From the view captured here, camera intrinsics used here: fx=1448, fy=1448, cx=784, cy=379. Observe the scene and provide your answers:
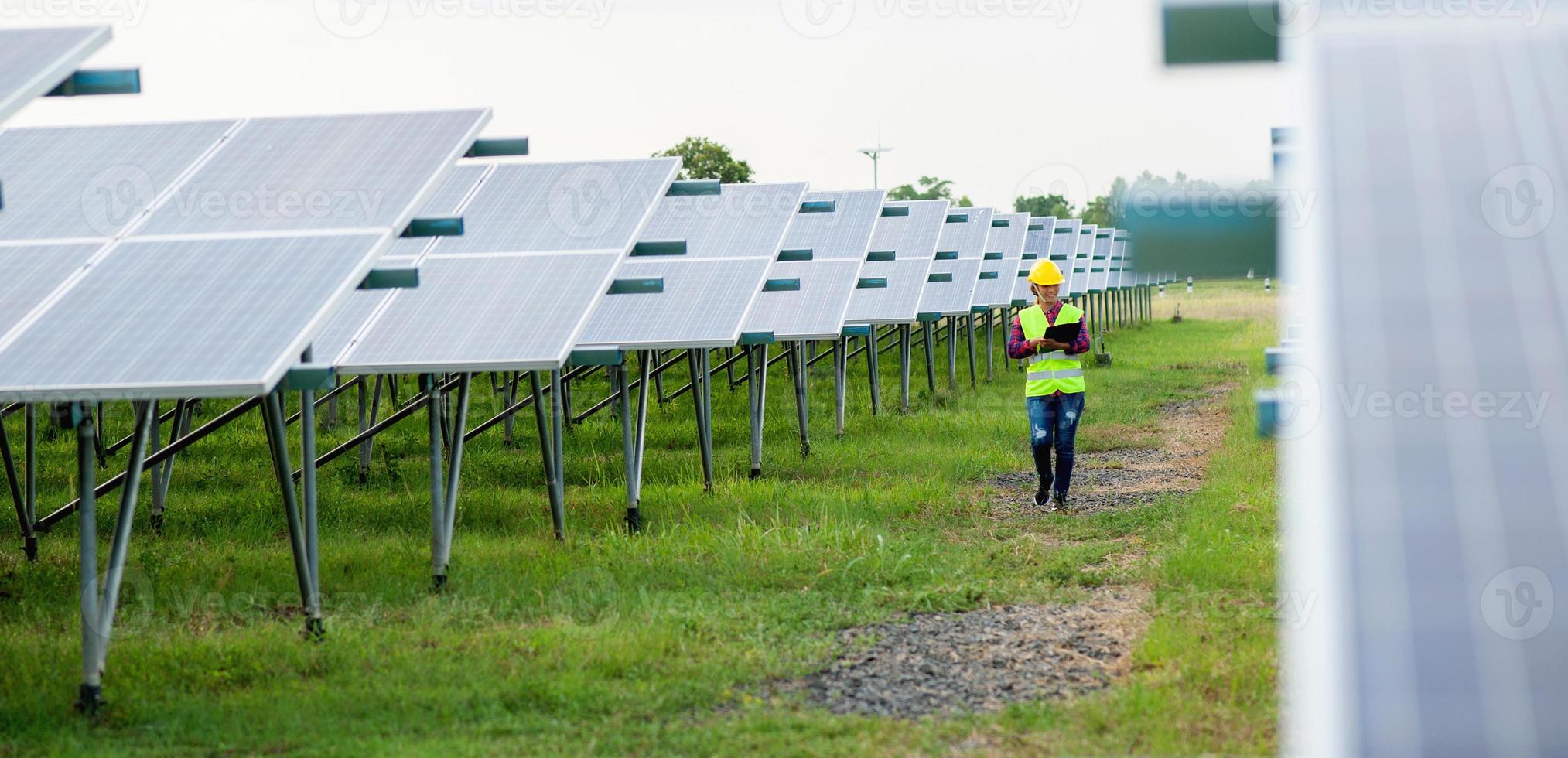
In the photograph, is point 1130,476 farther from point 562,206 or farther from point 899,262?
point 899,262

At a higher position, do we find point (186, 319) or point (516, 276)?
point (516, 276)

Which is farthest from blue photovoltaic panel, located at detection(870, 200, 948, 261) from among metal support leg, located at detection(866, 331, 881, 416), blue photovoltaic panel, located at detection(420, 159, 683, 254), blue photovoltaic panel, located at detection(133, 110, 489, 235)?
blue photovoltaic panel, located at detection(133, 110, 489, 235)

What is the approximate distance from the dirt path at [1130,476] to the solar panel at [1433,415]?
7356 mm

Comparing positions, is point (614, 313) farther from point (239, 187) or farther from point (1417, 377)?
point (1417, 377)

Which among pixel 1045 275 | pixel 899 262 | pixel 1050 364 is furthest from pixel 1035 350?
pixel 899 262

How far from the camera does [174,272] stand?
19.6 ft

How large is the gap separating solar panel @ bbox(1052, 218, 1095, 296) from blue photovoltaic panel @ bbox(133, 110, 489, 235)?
26553mm

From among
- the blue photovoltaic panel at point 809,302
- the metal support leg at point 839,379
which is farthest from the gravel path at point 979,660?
the metal support leg at point 839,379

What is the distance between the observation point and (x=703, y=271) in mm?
11570

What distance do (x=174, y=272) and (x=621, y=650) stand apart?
2.42 m

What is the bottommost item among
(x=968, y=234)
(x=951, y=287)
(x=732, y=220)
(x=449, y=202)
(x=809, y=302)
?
(x=809, y=302)

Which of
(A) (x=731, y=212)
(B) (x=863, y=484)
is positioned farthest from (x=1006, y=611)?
(A) (x=731, y=212)

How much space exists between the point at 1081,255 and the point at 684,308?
93.6 feet

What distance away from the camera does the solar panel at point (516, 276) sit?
7176 millimetres
